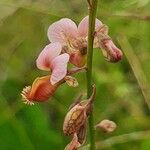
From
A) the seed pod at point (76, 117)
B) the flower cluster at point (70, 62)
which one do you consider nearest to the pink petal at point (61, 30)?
the flower cluster at point (70, 62)

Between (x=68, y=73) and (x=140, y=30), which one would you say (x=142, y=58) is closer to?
(x=140, y=30)

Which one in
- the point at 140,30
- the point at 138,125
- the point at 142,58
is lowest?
the point at 138,125

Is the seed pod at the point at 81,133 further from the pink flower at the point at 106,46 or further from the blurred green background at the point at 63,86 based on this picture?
the blurred green background at the point at 63,86

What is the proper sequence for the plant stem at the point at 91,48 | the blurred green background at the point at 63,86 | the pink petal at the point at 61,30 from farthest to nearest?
1. the blurred green background at the point at 63,86
2. the pink petal at the point at 61,30
3. the plant stem at the point at 91,48

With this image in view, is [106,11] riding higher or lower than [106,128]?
higher

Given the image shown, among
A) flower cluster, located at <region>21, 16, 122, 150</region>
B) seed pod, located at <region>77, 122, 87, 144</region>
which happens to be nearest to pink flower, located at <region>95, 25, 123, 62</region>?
flower cluster, located at <region>21, 16, 122, 150</region>

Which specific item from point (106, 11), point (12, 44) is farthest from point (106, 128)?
point (12, 44)

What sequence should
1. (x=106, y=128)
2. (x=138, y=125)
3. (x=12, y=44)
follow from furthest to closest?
(x=12, y=44)
(x=138, y=125)
(x=106, y=128)

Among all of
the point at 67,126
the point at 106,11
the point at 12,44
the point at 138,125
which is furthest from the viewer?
the point at 12,44
